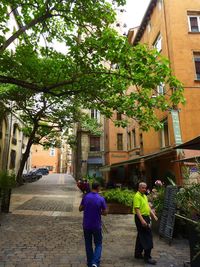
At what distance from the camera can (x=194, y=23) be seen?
1638 centimetres

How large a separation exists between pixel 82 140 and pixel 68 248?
31.2 m

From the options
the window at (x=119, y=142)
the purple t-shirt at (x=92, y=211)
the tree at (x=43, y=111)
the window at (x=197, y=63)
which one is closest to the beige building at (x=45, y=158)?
the window at (x=119, y=142)

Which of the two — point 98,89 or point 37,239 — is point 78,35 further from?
point 37,239

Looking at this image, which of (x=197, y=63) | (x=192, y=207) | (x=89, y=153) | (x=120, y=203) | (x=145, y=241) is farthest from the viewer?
(x=89, y=153)

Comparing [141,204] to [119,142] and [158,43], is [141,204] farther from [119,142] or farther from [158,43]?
[119,142]

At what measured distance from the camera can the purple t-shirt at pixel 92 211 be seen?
188 inches

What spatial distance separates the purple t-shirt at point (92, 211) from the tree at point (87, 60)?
5125 millimetres

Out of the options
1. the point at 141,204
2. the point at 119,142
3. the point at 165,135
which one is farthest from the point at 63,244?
the point at 119,142

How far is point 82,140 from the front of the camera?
3725 centimetres

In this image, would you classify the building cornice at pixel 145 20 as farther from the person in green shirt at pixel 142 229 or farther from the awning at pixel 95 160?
the awning at pixel 95 160

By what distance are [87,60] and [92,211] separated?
6232mm

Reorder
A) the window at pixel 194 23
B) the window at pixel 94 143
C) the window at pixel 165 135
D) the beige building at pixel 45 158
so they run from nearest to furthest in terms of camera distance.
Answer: the window at pixel 165 135 → the window at pixel 194 23 → the window at pixel 94 143 → the beige building at pixel 45 158

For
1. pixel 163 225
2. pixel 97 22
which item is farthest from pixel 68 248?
pixel 97 22

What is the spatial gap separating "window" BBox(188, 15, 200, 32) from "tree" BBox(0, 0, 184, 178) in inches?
353
